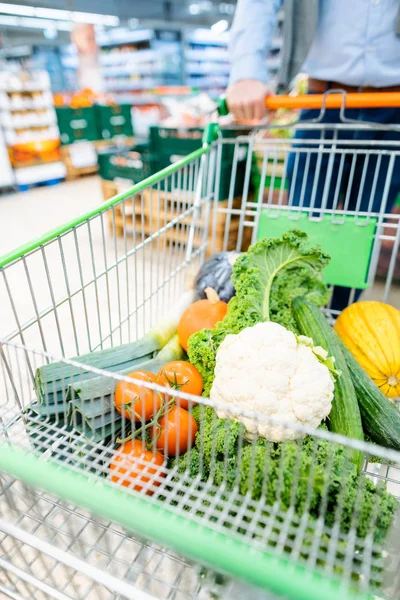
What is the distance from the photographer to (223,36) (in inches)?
403

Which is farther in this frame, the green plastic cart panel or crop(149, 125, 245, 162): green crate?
crop(149, 125, 245, 162): green crate

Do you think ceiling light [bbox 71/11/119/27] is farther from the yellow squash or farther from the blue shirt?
the yellow squash

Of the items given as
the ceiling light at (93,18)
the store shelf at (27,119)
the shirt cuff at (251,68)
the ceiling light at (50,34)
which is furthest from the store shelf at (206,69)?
the shirt cuff at (251,68)

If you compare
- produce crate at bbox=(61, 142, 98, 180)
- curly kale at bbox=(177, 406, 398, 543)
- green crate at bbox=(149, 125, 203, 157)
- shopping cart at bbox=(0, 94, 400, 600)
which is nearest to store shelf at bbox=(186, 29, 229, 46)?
produce crate at bbox=(61, 142, 98, 180)

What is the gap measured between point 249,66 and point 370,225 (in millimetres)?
667

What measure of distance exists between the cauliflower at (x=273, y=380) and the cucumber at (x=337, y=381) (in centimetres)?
5

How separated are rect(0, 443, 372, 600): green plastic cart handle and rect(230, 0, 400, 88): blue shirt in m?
1.37

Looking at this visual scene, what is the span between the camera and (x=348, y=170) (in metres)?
1.58

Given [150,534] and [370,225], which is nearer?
[150,534]

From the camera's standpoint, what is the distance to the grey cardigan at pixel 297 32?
4.36 ft

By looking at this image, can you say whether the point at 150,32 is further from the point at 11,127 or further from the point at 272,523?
the point at 272,523

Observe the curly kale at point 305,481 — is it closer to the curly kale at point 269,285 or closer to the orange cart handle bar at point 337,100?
the curly kale at point 269,285

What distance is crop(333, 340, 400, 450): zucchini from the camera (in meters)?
1.01

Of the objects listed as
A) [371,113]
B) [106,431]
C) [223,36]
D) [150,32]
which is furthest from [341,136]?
[223,36]
